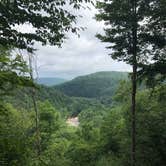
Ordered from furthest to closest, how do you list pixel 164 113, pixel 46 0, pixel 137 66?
pixel 164 113 → pixel 137 66 → pixel 46 0

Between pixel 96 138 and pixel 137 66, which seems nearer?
pixel 137 66

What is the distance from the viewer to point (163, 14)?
17797 millimetres

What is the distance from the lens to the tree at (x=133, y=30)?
18.5m

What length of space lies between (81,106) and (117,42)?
5414 inches

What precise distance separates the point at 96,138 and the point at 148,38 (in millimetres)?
21188

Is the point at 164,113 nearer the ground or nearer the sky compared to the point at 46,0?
nearer the ground

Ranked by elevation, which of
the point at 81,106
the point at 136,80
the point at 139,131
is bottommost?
the point at 81,106

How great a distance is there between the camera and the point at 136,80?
19.4 metres

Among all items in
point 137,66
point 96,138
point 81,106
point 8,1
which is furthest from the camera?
point 81,106

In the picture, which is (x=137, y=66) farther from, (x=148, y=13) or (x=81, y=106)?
(x=81, y=106)

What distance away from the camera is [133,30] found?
62.6ft

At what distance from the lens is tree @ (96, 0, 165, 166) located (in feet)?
60.7

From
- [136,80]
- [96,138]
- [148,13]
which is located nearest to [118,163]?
[136,80]

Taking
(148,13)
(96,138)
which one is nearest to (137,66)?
(148,13)
